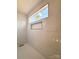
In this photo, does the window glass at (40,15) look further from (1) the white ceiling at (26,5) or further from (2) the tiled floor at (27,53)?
(2) the tiled floor at (27,53)

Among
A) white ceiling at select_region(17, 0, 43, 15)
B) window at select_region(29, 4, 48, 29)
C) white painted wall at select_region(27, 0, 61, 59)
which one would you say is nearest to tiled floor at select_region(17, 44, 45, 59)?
white painted wall at select_region(27, 0, 61, 59)

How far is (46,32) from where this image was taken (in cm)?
97

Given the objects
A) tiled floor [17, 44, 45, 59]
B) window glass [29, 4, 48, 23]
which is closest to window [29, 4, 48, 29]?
window glass [29, 4, 48, 23]

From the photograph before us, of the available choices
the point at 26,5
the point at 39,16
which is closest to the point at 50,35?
the point at 39,16

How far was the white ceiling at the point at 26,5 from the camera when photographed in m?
0.88

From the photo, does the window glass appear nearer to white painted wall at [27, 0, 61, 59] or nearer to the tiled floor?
white painted wall at [27, 0, 61, 59]

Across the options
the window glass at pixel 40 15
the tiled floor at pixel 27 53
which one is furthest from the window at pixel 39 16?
the tiled floor at pixel 27 53

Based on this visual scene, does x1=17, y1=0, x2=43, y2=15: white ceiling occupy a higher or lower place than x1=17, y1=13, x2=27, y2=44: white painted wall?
higher

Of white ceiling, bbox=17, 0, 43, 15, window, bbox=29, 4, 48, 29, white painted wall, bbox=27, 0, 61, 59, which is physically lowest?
white painted wall, bbox=27, 0, 61, 59

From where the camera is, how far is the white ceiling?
0.88 metres
